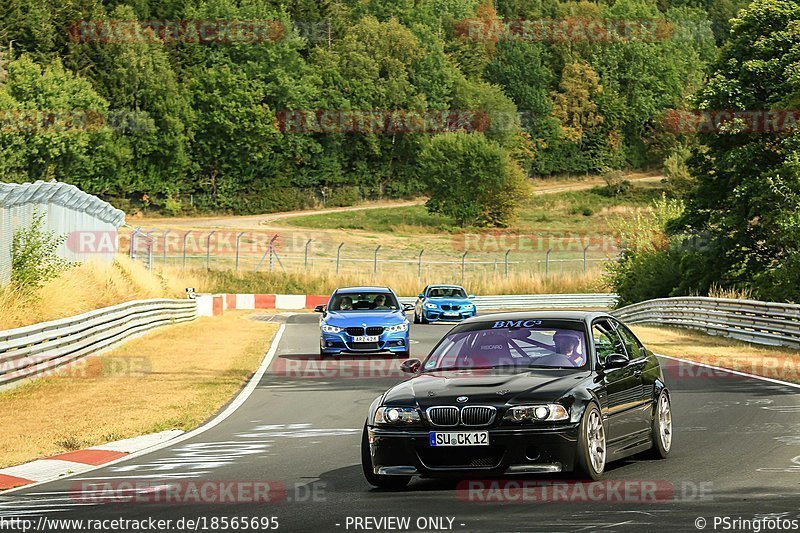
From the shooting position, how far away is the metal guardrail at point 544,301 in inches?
2370

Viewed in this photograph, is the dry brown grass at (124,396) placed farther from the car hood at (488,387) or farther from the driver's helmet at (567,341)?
the driver's helmet at (567,341)

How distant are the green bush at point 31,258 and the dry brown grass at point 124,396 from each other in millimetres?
2119

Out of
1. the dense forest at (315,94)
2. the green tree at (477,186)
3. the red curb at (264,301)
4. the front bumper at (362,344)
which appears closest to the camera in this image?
the front bumper at (362,344)

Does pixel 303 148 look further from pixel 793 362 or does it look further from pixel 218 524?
pixel 218 524

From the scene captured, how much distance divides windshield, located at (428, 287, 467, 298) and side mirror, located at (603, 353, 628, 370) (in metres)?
34.6

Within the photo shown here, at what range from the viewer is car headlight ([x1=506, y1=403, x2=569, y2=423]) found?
9.39 metres

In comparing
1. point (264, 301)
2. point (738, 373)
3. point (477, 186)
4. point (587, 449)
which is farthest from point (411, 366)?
point (477, 186)

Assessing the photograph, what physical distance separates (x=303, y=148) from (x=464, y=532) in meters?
111

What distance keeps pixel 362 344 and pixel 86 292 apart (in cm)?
996

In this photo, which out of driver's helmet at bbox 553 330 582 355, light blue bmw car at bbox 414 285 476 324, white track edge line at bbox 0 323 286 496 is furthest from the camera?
light blue bmw car at bbox 414 285 476 324

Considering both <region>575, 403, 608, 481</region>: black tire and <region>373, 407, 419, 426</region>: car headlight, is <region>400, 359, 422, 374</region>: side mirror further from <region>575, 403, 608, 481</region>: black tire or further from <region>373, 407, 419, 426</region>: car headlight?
<region>575, 403, 608, 481</region>: black tire

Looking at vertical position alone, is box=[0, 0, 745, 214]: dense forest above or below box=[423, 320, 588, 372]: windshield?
above

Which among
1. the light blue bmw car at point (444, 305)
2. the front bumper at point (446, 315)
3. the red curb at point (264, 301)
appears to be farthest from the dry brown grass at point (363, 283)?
the front bumper at point (446, 315)

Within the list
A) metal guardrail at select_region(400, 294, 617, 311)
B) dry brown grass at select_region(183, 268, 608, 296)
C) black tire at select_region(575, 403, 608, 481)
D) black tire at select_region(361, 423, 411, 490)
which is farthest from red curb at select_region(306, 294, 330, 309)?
black tire at select_region(575, 403, 608, 481)
